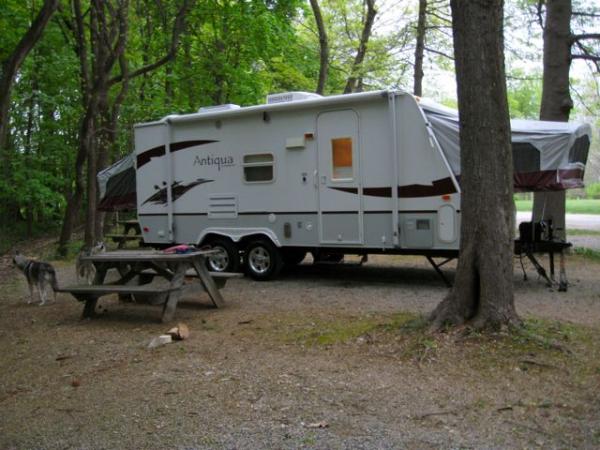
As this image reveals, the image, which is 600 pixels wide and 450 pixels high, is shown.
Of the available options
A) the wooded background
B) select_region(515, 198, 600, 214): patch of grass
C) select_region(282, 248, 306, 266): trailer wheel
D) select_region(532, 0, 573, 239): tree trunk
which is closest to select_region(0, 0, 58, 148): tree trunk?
the wooded background

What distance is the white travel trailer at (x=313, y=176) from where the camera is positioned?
8.34m

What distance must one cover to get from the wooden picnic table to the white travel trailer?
7.23ft

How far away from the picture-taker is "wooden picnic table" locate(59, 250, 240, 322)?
6887 millimetres

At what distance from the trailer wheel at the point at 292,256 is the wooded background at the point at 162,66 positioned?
4796mm

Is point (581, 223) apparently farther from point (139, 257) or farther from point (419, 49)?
point (139, 257)

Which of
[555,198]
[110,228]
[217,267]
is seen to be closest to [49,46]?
[110,228]

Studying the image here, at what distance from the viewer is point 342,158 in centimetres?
913

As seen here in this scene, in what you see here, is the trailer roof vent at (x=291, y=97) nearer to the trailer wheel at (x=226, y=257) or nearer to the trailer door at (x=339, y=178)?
the trailer door at (x=339, y=178)

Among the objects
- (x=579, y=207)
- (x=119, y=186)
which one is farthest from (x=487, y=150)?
(x=579, y=207)

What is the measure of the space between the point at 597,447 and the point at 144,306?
583cm

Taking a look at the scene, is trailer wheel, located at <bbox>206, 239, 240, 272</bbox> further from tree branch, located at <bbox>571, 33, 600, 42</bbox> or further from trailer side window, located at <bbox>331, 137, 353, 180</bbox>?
tree branch, located at <bbox>571, 33, 600, 42</bbox>

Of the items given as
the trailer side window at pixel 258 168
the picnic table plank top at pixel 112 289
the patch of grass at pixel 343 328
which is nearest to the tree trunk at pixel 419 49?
the trailer side window at pixel 258 168

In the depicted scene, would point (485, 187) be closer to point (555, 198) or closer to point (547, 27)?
point (555, 198)

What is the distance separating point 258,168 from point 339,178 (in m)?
1.50
